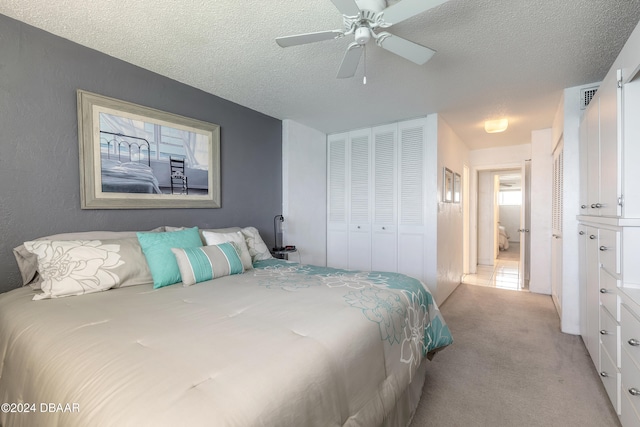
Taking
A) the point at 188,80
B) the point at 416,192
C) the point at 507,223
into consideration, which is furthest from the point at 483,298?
the point at 507,223

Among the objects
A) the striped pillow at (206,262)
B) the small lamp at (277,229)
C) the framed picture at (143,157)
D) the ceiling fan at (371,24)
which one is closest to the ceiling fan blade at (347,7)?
the ceiling fan at (371,24)

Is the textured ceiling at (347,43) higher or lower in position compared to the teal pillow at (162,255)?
higher

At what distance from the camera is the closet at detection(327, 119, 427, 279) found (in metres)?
3.74

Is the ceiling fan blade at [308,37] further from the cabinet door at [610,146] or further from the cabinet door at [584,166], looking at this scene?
the cabinet door at [584,166]

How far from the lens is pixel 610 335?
1701 millimetres

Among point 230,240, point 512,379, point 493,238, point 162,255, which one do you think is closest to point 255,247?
point 230,240

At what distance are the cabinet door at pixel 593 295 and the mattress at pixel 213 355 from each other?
129 centimetres

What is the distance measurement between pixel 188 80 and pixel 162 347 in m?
2.49

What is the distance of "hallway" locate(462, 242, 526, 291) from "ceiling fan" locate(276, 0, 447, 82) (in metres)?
4.28

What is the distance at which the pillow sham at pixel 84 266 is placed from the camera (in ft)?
5.29

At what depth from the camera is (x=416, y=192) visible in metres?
3.74

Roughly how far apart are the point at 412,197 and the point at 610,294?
225cm

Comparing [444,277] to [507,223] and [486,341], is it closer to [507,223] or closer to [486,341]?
[486,341]

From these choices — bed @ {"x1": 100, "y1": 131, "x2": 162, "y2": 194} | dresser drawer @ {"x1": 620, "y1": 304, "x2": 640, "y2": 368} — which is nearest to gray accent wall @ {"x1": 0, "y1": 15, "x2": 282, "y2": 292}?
bed @ {"x1": 100, "y1": 131, "x2": 162, "y2": 194}
